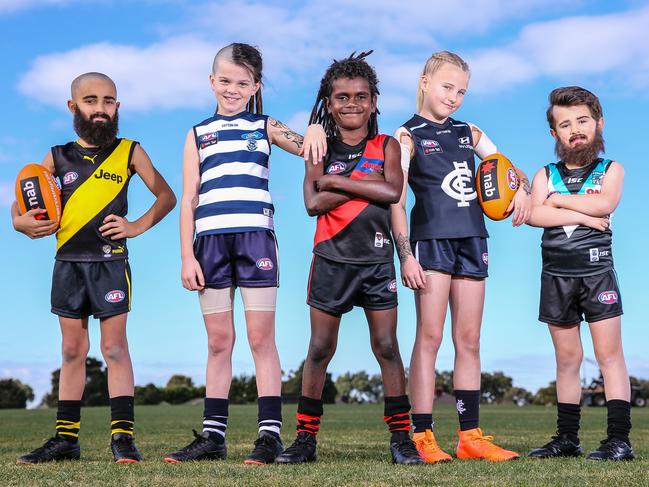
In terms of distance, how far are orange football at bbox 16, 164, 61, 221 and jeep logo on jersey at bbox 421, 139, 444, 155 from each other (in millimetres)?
2527

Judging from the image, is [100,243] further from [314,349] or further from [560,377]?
[560,377]

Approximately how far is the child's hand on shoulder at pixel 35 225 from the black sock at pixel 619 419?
158 inches

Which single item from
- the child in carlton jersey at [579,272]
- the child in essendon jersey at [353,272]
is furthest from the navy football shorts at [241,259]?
the child in carlton jersey at [579,272]

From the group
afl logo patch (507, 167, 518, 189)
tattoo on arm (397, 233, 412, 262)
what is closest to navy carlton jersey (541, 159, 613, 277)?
afl logo patch (507, 167, 518, 189)

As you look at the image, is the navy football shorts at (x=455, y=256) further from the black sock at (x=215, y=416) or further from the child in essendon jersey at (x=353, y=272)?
the black sock at (x=215, y=416)

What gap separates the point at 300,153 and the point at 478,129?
4.66 feet

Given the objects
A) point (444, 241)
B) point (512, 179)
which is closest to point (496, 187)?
point (512, 179)

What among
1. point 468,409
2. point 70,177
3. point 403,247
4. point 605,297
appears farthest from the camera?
point 70,177

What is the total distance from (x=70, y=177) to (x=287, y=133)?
159cm

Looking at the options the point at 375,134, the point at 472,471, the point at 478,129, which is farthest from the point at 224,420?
the point at 478,129

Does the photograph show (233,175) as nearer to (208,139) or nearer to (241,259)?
(208,139)

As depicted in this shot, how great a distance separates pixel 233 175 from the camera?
5.40 meters

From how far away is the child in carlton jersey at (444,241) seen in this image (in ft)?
17.9

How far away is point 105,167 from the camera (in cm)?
585
